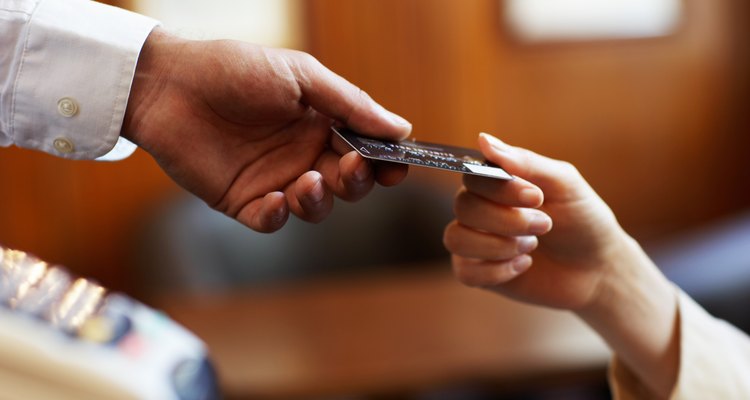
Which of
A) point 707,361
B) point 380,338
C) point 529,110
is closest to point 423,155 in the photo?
point 707,361

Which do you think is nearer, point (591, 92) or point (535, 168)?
point (535, 168)

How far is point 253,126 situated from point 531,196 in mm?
276

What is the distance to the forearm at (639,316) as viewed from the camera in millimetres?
885

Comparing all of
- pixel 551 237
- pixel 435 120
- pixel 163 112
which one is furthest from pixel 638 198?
pixel 163 112

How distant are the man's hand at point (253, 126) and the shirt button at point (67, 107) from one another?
0.05 metres

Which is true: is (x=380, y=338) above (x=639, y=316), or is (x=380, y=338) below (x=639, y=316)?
below

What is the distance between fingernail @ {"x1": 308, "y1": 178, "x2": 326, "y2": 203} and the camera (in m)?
0.70

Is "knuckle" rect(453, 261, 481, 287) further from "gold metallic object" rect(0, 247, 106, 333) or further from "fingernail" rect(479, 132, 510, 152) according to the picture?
"gold metallic object" rect(0, 247, 106, 333)

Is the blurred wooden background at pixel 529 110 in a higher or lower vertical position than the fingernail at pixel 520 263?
lower

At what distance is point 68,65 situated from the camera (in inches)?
30.6

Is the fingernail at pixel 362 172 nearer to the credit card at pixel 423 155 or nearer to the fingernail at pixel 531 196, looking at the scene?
the credit card at pixel 423 155

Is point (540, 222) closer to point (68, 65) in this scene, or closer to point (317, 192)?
point (317, 192)

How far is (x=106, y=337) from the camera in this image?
56 cm

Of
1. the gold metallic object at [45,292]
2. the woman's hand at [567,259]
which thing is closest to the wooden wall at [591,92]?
the woman's hand at [567,259]
